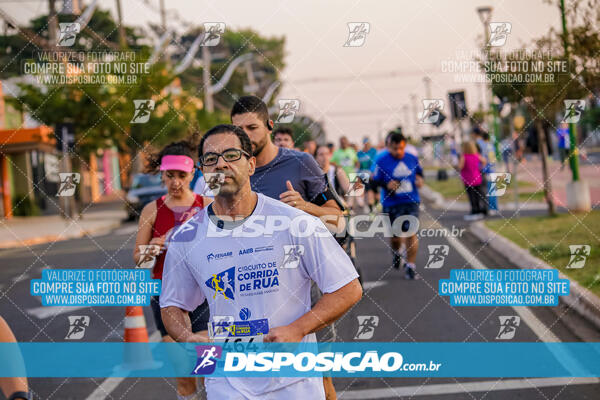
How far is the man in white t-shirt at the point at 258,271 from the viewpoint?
3.36 meters

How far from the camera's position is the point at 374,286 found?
36.1ft

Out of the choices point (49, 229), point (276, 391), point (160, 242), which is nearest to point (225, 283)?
point (276, 391)

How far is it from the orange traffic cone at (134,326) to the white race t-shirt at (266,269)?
159 inches

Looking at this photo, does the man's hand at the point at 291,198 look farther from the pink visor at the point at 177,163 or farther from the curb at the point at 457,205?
the curb at the point at 457,205

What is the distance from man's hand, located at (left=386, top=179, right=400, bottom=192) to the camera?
37.1ft

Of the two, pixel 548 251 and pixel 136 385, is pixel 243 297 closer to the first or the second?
pixel 136 385

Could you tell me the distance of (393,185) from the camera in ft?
37.1

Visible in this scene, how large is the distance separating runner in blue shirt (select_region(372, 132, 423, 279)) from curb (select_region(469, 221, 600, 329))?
5.19ft

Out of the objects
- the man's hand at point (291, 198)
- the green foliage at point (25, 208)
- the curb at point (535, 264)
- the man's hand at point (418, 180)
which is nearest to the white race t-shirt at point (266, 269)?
the man's hand at point (291, 198)

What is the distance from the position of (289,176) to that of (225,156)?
1.87 meters

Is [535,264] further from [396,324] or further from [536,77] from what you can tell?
[536,77]

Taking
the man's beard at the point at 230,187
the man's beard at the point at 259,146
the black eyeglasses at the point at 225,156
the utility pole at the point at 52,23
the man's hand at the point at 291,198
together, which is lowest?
the man's hand at the point at 291,198

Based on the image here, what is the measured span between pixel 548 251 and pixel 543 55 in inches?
164

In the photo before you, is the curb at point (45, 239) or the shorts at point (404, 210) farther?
the curb at point (45, 239)
